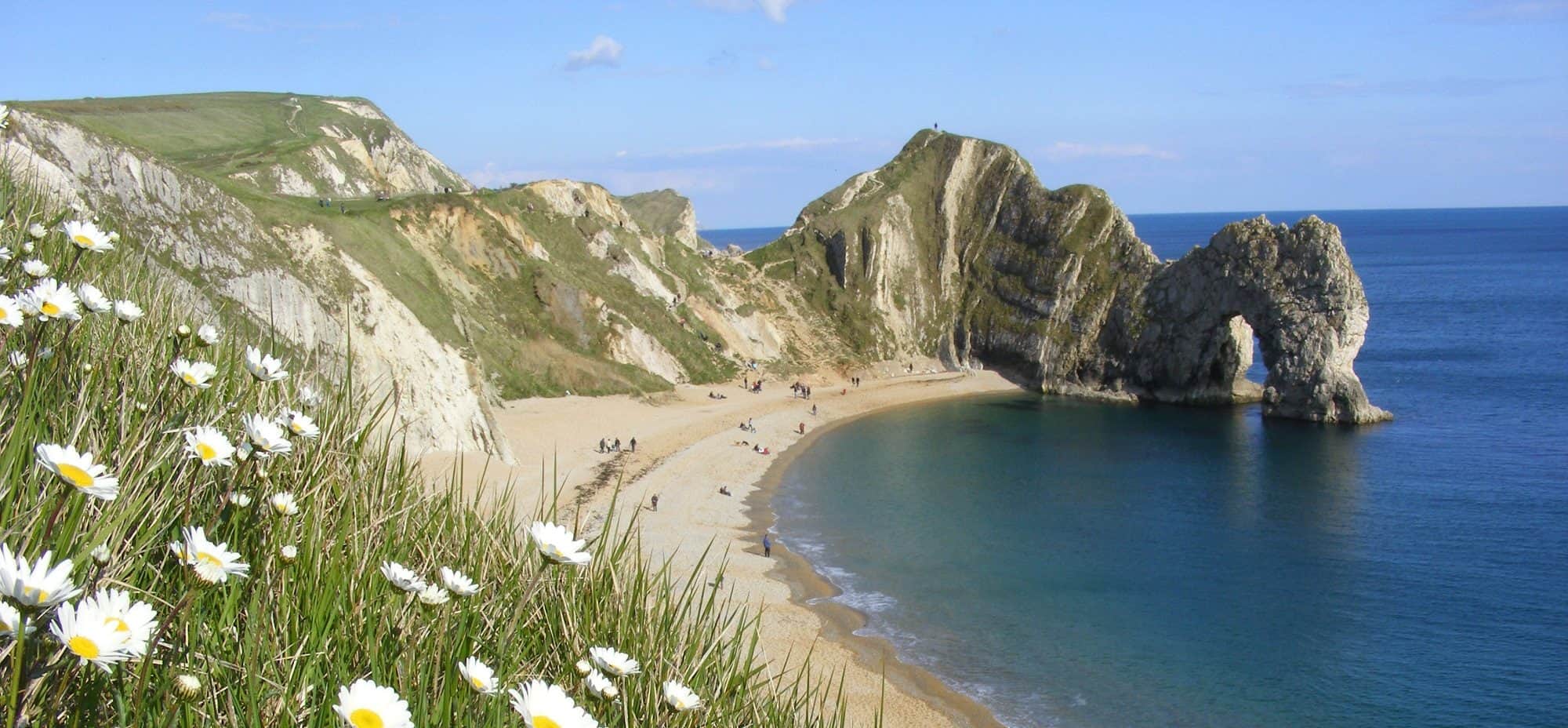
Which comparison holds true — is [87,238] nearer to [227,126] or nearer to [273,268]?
[273,268]

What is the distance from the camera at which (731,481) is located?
165 ft

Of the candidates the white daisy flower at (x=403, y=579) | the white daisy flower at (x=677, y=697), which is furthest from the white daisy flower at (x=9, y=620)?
the white daisy flower at (x=677, y=697)

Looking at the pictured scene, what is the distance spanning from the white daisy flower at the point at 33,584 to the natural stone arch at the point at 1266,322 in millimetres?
73404

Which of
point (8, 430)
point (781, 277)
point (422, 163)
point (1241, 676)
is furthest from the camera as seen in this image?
point (422, 163)

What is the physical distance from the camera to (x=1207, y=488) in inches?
2008

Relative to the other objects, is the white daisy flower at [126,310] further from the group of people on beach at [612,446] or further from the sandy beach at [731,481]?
the group of people on beach at [612,446]

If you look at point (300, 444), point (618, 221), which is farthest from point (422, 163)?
point (300, 444)

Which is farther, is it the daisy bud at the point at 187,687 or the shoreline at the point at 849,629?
the shoreline at the point at 849,629

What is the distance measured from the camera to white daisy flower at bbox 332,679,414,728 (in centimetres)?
345

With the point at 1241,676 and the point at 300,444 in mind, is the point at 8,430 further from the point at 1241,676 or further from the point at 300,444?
the point at 1241,676

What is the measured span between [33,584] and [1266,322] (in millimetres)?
76865

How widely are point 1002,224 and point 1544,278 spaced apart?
94.8m

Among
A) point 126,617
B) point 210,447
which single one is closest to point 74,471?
point 126,617

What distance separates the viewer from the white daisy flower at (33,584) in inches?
121
